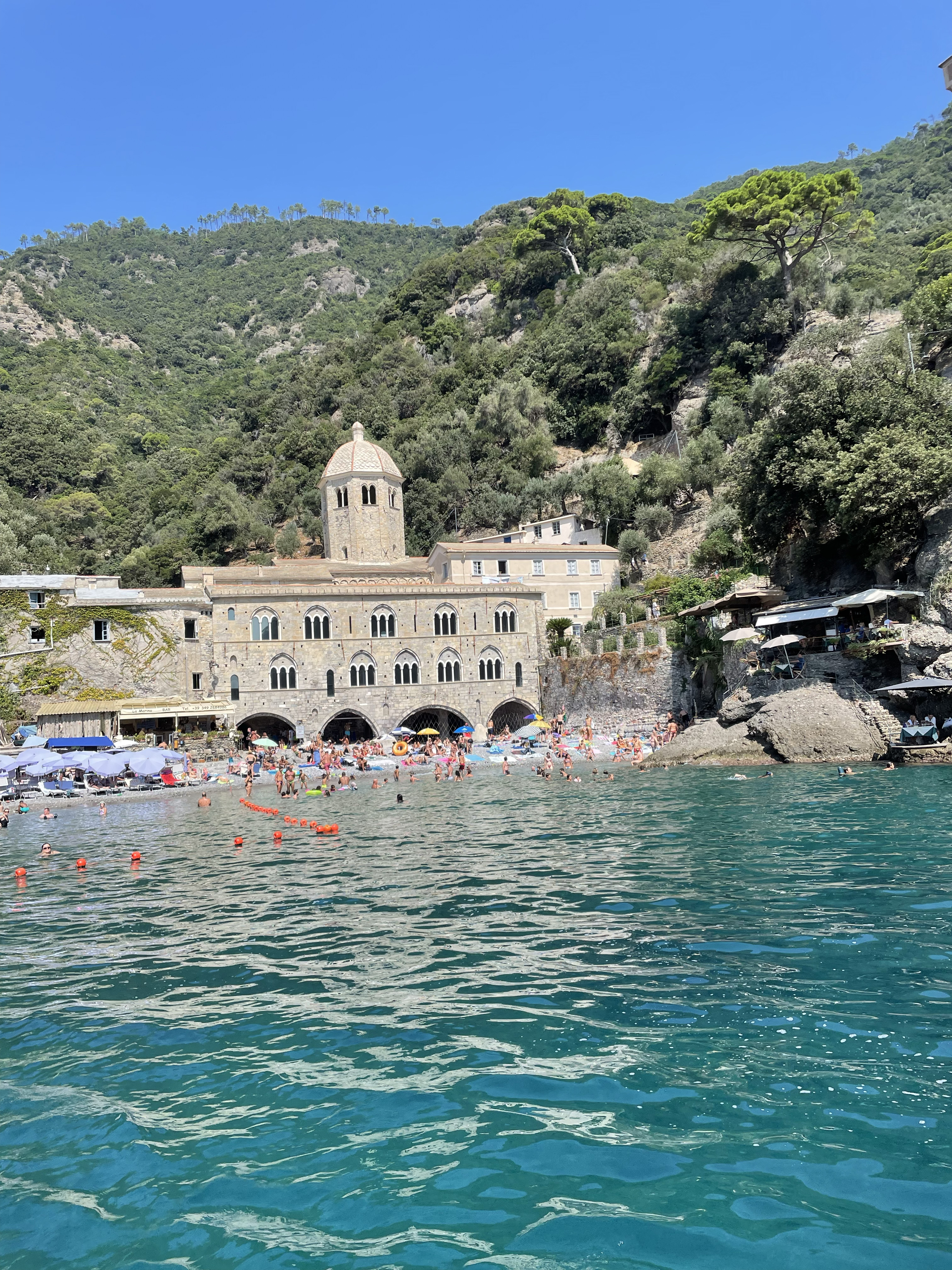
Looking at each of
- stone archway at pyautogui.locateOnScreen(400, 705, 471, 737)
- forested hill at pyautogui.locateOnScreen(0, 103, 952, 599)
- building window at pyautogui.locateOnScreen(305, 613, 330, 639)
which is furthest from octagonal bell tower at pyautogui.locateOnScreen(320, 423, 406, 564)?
forested hill at pyautogui.locateOnScreen(0, 103, 952, 599)

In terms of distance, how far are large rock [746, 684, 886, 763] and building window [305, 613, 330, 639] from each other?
22.6 meters

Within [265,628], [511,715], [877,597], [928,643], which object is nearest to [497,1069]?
[928,643]

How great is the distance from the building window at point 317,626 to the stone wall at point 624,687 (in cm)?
1191

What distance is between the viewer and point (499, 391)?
71.4 meters

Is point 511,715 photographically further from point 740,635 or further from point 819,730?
point 819,730

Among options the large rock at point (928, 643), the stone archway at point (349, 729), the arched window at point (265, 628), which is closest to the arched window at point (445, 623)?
the stone archway at point (349, 729)

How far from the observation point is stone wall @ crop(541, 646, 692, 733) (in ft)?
128

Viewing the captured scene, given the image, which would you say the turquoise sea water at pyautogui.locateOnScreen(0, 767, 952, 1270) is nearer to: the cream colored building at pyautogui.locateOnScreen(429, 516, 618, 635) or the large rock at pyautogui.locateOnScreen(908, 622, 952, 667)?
the large rock at pyautogui.locateOnScreen(908, 622, 952, 667)

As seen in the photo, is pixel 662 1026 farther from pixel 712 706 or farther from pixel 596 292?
pixel 596 292

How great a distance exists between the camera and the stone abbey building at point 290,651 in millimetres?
39875

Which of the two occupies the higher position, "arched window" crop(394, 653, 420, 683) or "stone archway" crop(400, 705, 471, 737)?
"arched window" crop(394, 653, 420, 683)

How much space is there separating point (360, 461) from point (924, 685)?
36.7 metres

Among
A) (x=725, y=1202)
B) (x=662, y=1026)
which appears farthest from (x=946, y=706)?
(x=725, y=1202)

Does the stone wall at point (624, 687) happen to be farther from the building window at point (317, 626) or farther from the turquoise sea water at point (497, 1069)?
the turquoise sea water at point (497, 1069)
